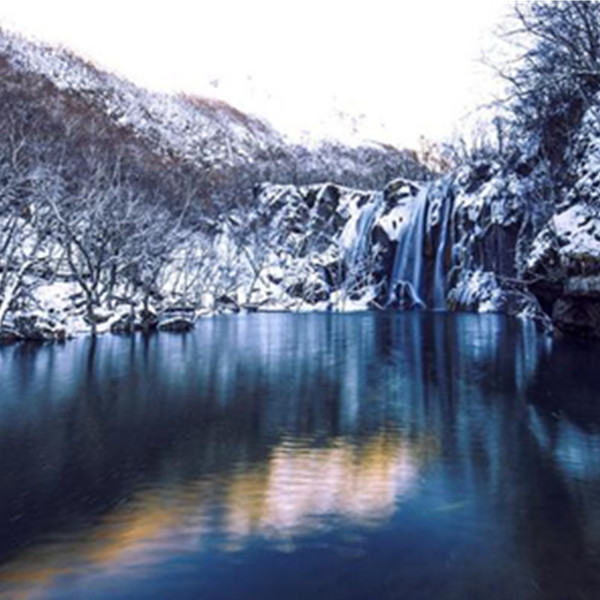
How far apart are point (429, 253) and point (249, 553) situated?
61104 millimetres

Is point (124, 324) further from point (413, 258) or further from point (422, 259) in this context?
point (413, 258)

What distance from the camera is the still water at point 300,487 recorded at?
4.75 m

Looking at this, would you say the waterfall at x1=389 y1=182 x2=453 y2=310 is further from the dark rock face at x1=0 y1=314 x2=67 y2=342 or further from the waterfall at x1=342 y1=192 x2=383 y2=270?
the dark rock face at x1=0 y1=314 x2=67 y2=342

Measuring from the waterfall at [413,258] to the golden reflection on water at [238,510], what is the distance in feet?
184

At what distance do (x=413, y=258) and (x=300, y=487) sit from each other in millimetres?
59801

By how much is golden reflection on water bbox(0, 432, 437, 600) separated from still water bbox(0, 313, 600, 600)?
26mm

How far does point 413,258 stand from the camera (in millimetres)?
65125

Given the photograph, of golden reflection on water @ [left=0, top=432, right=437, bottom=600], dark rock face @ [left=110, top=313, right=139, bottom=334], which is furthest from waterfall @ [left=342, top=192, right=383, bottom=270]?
golden reflection on water @ [left=0, top=432, right=437, bottom=600]

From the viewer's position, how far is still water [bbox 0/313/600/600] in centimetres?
475

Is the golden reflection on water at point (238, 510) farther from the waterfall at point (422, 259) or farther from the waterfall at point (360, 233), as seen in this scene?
the waterfall at point (360, 233)

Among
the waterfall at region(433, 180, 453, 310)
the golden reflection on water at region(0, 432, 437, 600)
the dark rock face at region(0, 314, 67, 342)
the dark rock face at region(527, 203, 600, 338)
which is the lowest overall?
the golden reflection on water at region(0, 432, 437, 600)

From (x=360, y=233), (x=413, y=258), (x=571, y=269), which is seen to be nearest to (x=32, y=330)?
(x=571, y=269)

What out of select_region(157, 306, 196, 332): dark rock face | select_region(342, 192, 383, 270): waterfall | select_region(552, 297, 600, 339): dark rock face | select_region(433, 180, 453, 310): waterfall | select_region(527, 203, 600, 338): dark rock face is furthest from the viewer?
select_region(342, 192, 383, 270): waterfall

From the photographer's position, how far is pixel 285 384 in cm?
1499
